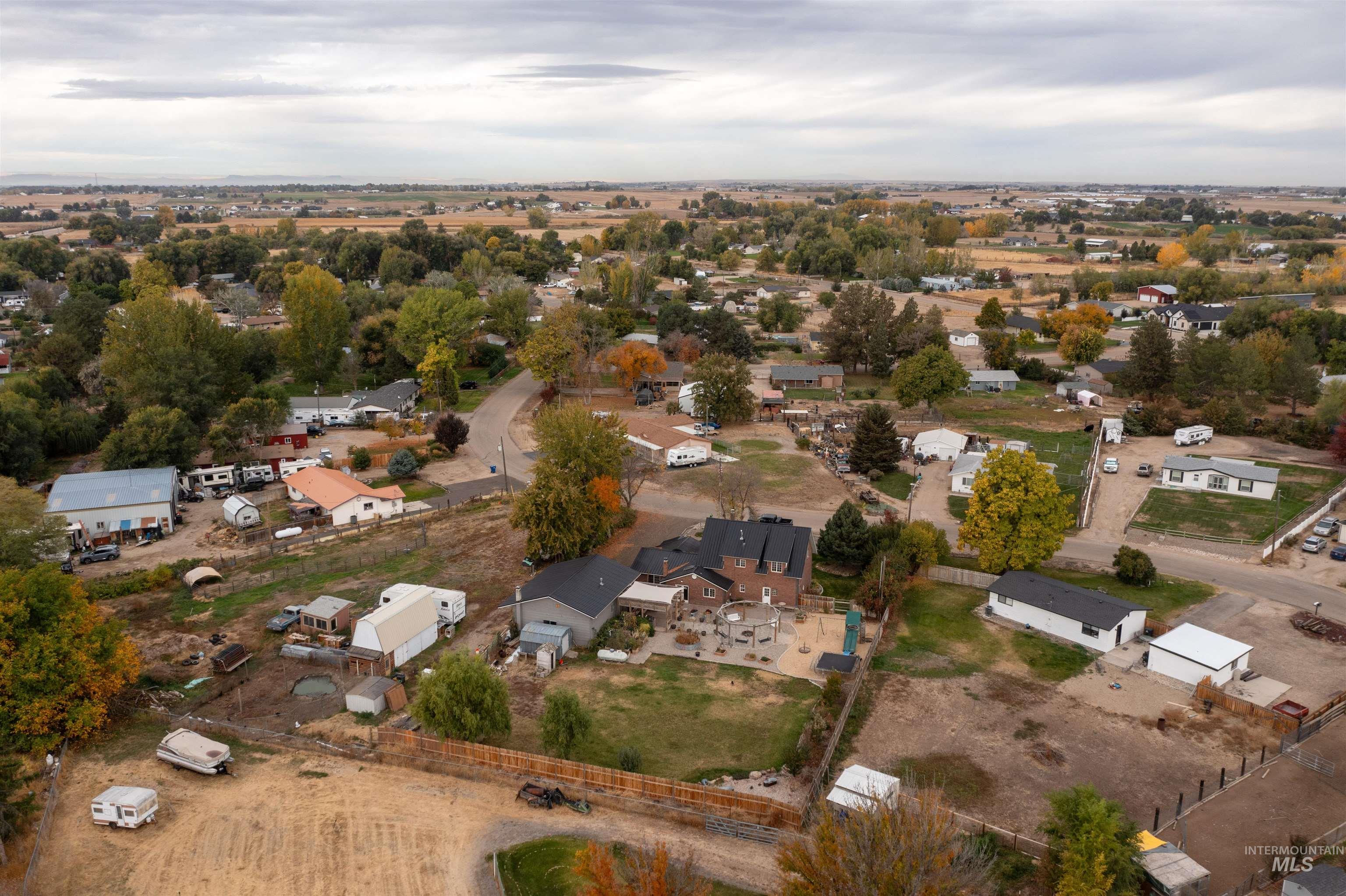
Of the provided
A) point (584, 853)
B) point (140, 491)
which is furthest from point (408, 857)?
point (140, 491)

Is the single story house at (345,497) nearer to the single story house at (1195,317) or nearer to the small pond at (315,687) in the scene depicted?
the small pond at (315,687)

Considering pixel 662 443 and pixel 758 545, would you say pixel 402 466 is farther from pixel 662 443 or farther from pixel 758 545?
pixel 758 545

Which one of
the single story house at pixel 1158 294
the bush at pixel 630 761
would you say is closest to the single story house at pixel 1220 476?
the bush at pixel 630 761

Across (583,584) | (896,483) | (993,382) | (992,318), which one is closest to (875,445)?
(896,483)

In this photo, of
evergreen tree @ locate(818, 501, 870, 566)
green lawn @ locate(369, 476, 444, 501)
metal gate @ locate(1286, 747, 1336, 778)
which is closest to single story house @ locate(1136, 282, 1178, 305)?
evergreen tree @ locate(818, 501, 870, 566)

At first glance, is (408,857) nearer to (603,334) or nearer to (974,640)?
(974,640)

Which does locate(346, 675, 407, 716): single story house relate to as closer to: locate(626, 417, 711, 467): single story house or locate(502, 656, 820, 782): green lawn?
locate(502, 656, 820, 782): green lawn
